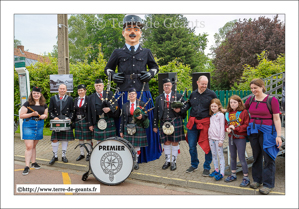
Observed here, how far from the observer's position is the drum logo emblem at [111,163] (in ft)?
13.7

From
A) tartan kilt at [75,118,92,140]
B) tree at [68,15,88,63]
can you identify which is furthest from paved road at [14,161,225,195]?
tree at [68,15,88,63]

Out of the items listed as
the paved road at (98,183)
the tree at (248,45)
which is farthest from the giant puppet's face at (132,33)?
the tree at (248,45)

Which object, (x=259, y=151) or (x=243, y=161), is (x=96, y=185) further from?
(x=259, y=151)

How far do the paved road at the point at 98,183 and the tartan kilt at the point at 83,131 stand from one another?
2.67 ft

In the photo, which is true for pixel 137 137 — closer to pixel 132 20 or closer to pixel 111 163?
pixel 111 163

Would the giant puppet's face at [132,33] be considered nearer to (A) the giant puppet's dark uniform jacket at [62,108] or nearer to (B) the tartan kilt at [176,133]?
(A) the giant puppet's dark uniform jacket at [62,108]

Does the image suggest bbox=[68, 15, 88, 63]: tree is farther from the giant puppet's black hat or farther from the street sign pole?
the giant puppet's black hat

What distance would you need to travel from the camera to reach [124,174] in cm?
420

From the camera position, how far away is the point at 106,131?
17.1 ft

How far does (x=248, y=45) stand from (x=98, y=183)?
1734 cm

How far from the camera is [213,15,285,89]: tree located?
16.8 metres

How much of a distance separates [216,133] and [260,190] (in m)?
1.17

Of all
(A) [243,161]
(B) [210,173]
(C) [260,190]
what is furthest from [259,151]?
(B) [210,173]

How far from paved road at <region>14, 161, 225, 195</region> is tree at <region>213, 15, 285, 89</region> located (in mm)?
14884
